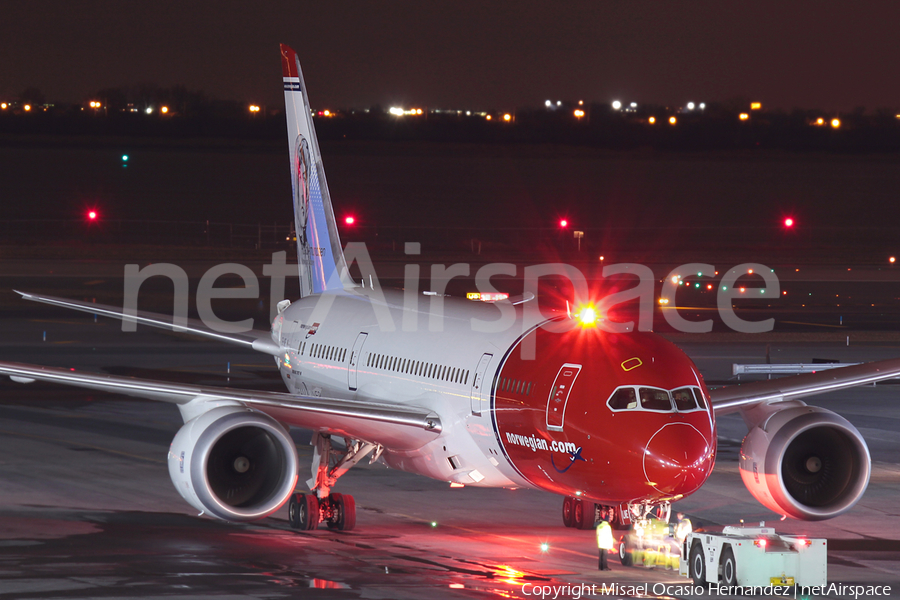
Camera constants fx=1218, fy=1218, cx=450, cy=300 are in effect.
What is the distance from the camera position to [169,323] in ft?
87.0

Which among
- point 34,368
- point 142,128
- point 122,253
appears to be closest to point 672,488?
point 34,368

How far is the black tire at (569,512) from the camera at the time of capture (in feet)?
69.9

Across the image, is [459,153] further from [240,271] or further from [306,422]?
[306,422]

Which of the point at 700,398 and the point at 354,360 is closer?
the point at 700,398

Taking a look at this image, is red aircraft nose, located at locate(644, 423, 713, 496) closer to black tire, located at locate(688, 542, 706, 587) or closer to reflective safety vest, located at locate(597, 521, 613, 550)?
black tire, located at locate(688, 542, 706, 587)

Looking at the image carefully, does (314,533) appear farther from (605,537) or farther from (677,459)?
Answer: (677,459)

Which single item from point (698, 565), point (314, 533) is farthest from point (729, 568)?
point (314, 533)

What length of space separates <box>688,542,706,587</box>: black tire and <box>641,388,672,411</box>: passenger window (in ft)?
7.14

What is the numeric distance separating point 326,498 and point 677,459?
7809mm

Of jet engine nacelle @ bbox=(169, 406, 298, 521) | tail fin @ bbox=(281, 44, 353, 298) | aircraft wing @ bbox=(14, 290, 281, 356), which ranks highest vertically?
tail fin @ bbox=(281, 44, 353, 298)

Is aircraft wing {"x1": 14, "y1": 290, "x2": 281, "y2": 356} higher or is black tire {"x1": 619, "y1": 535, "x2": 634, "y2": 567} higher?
aircraft wing {"x1": 14, "y1": 290, "x2": 281, "y2": 356}

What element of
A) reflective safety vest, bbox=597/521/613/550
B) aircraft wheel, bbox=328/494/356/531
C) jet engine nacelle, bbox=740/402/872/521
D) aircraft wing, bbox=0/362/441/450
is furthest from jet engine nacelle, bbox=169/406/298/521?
jet engine nacelle, bbox=740/402/872/521

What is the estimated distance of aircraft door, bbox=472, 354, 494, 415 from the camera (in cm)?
1912

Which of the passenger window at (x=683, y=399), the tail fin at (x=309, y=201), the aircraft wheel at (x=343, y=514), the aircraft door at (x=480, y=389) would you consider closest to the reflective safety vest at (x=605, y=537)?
the passenger window at (x=683, y=399)
